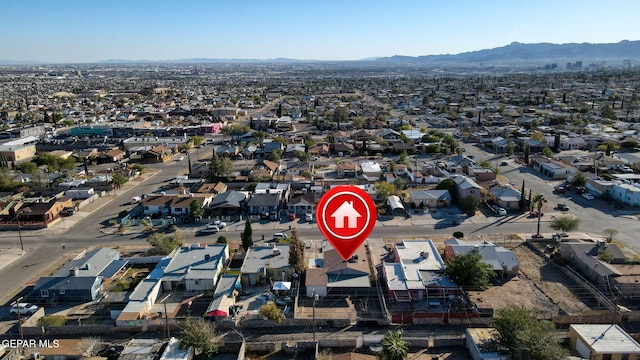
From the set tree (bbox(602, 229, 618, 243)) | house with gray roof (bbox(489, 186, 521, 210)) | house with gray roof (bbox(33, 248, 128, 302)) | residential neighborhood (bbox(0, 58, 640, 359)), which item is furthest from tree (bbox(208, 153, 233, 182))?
tree (bbox(602, 229, 618, 243))

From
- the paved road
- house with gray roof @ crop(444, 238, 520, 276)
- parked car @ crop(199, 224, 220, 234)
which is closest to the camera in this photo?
house with gray roof @ crop(444, 238, 520, 276)

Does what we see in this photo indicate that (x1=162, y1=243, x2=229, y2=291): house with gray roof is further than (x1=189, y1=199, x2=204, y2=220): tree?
No

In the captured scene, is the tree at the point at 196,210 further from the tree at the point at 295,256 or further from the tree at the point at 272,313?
the tree at the point at 272,313

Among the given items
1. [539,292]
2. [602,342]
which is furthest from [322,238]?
[602,342]

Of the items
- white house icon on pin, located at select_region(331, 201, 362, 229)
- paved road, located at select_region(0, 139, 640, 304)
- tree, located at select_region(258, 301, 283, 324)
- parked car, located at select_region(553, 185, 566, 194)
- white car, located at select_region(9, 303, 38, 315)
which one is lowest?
white car, located at select_region(9, 303, 38, 315)

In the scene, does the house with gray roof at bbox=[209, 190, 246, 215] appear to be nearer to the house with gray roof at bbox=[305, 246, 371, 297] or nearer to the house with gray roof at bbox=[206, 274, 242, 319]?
the house with gray roof at bbox=[206, 274, 242, 319]

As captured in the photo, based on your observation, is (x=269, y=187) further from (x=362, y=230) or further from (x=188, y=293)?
(x=362, y=230)

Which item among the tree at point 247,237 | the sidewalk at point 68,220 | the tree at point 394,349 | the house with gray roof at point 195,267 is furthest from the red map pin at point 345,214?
the sidewalk at point 68,220
